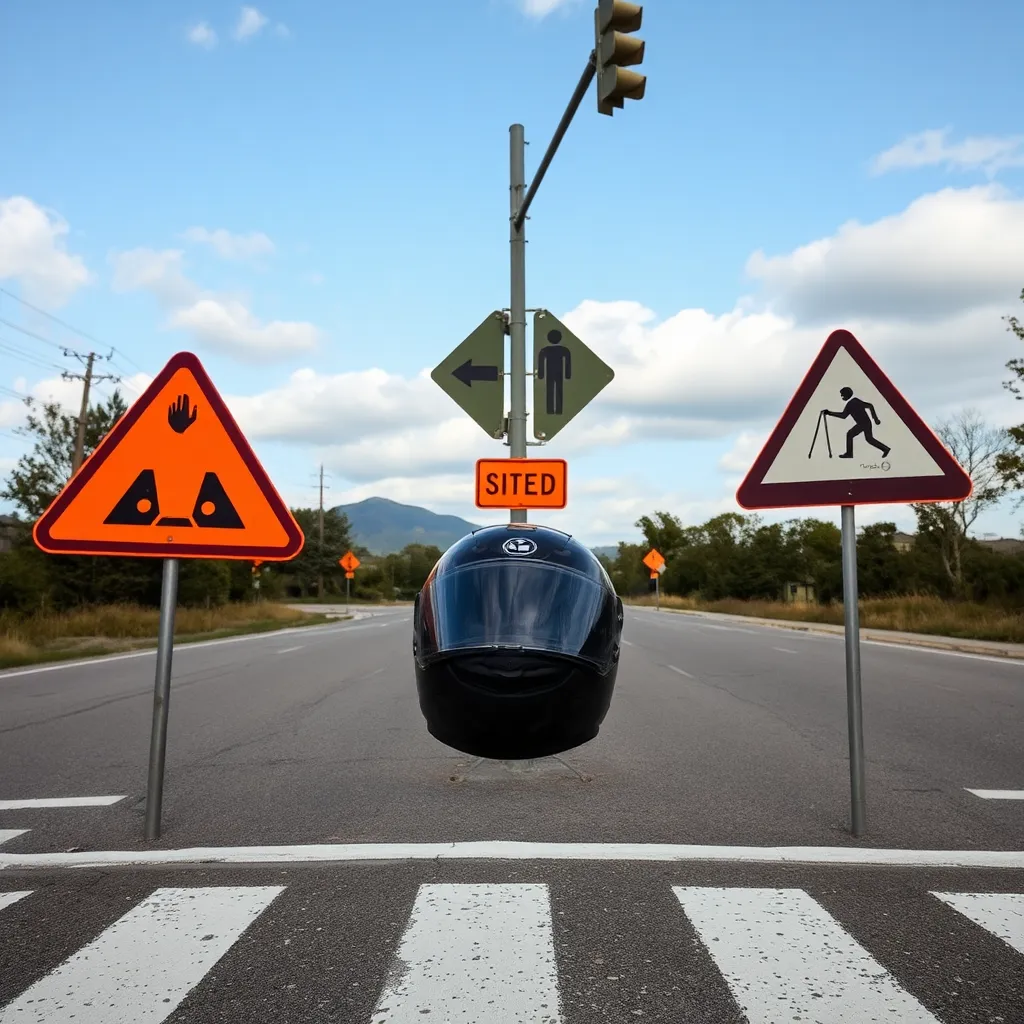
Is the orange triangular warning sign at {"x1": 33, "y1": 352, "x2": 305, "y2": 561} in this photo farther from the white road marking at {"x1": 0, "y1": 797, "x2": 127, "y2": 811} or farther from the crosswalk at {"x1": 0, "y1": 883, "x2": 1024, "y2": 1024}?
the white road marking at {"x1": 0, "y1": 797, "x2": 127, "y2": 811}

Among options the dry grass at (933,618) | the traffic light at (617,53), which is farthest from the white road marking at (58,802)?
the dry grass at (933,618)

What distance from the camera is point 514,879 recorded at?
14.4 ft

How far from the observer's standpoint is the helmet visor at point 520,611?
10.7 ft

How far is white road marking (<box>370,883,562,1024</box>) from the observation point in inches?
120

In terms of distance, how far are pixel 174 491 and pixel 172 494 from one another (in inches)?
0.7

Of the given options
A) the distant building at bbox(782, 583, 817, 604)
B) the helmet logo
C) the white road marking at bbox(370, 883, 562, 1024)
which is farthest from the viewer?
the distant building at bbox(782, 583, 817, 604)

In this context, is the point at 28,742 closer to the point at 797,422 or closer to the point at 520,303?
the point at 520,303

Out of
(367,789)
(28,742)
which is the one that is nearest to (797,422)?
(367,789)

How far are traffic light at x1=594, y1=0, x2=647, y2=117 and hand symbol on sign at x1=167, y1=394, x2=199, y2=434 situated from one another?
3808 mm

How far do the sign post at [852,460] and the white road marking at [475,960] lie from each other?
2.03m

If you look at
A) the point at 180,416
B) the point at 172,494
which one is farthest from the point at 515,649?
the point at 180,416

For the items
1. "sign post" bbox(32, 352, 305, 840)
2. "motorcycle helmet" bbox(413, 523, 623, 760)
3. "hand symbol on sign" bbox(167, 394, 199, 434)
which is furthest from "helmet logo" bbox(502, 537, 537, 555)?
"hand symbol on sign" bbox(167, 394, 199, 434)

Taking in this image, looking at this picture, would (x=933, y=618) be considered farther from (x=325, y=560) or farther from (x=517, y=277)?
(x=325, y=560)

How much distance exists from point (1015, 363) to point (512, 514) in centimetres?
2443
